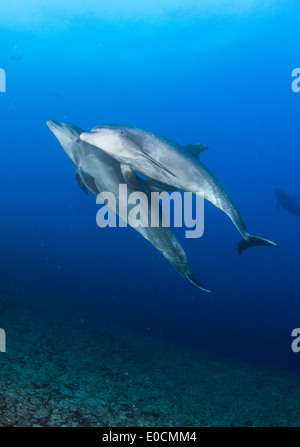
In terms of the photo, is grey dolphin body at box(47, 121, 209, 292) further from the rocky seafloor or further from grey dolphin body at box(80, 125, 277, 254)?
the rocky seafloor

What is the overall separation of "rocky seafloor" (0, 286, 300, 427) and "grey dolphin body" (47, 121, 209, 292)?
80.0 inches

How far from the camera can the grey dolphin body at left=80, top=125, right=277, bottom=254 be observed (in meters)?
3.75

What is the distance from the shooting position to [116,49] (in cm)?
4175

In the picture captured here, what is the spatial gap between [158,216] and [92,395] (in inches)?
109

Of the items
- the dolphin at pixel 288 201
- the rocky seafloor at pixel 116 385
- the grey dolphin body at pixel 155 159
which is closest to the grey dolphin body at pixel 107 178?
the grey dolphin body at pixel 155 159

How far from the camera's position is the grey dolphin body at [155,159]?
375cm

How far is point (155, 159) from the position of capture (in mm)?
3842

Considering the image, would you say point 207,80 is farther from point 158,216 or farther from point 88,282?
Answer: point 158,216

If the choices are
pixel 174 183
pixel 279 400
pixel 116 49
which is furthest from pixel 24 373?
pixel 116 49

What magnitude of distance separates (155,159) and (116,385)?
3860 mm

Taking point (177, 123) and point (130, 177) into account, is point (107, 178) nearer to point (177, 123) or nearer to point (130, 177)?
point (130, 177)

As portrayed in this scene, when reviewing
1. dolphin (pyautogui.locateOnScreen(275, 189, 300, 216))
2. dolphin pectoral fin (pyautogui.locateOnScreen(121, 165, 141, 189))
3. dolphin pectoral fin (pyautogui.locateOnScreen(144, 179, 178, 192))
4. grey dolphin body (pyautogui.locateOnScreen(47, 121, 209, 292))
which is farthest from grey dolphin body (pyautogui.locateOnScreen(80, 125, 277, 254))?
dolphin (pyautogui.locateOnScreen(275, 189, 300, 216))

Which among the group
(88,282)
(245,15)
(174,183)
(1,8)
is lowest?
(88,282)

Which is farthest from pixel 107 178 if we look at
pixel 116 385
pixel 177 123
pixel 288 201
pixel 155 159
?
pixel 177 123
